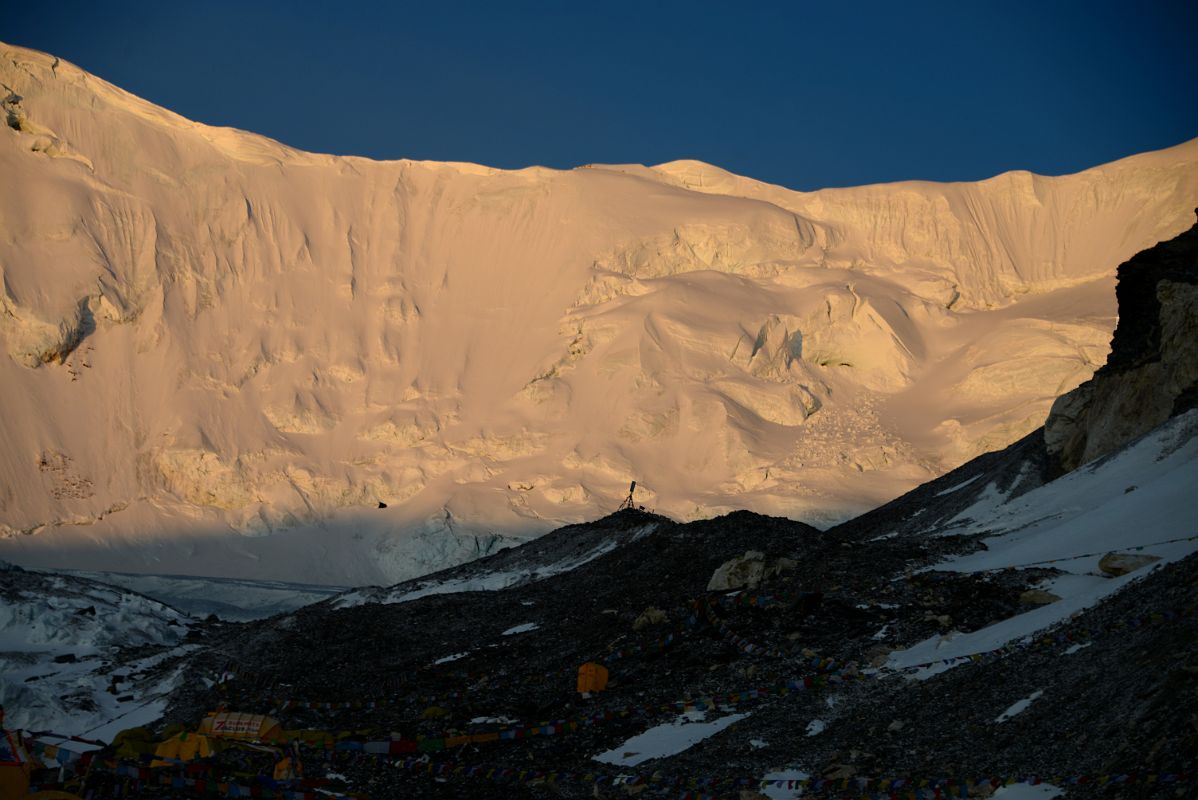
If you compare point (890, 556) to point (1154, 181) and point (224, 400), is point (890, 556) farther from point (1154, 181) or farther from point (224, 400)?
point (1154, 181)

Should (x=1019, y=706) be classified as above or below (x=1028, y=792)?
above

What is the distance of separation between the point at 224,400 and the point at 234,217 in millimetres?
16145

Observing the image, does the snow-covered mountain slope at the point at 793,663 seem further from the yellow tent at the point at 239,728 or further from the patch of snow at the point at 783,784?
the yellow tent at the point at 239,728

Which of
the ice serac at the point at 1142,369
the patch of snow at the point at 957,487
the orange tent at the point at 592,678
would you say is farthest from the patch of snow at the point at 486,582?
the ice serac at the point at 1142,369

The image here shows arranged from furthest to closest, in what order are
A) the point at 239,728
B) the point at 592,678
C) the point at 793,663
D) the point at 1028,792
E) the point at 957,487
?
1. the point at 957,487
2. the point at 592,678
3. the point at 793,663
4. the point at 239,728
5. the point at 1028,792

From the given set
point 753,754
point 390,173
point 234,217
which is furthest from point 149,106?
point 753,754

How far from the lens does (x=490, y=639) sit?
27734 mm

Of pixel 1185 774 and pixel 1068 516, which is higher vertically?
pixel 1068 516

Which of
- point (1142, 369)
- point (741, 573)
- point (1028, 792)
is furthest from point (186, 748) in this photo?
point (1142, 369)

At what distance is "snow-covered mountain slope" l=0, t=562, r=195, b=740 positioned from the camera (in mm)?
25219

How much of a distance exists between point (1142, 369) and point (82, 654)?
2956 centimetres

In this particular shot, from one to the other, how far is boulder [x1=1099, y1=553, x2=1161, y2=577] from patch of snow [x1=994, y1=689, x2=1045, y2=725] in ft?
13.3

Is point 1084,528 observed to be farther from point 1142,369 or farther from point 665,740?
point 1142,369

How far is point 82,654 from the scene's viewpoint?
102 ft
